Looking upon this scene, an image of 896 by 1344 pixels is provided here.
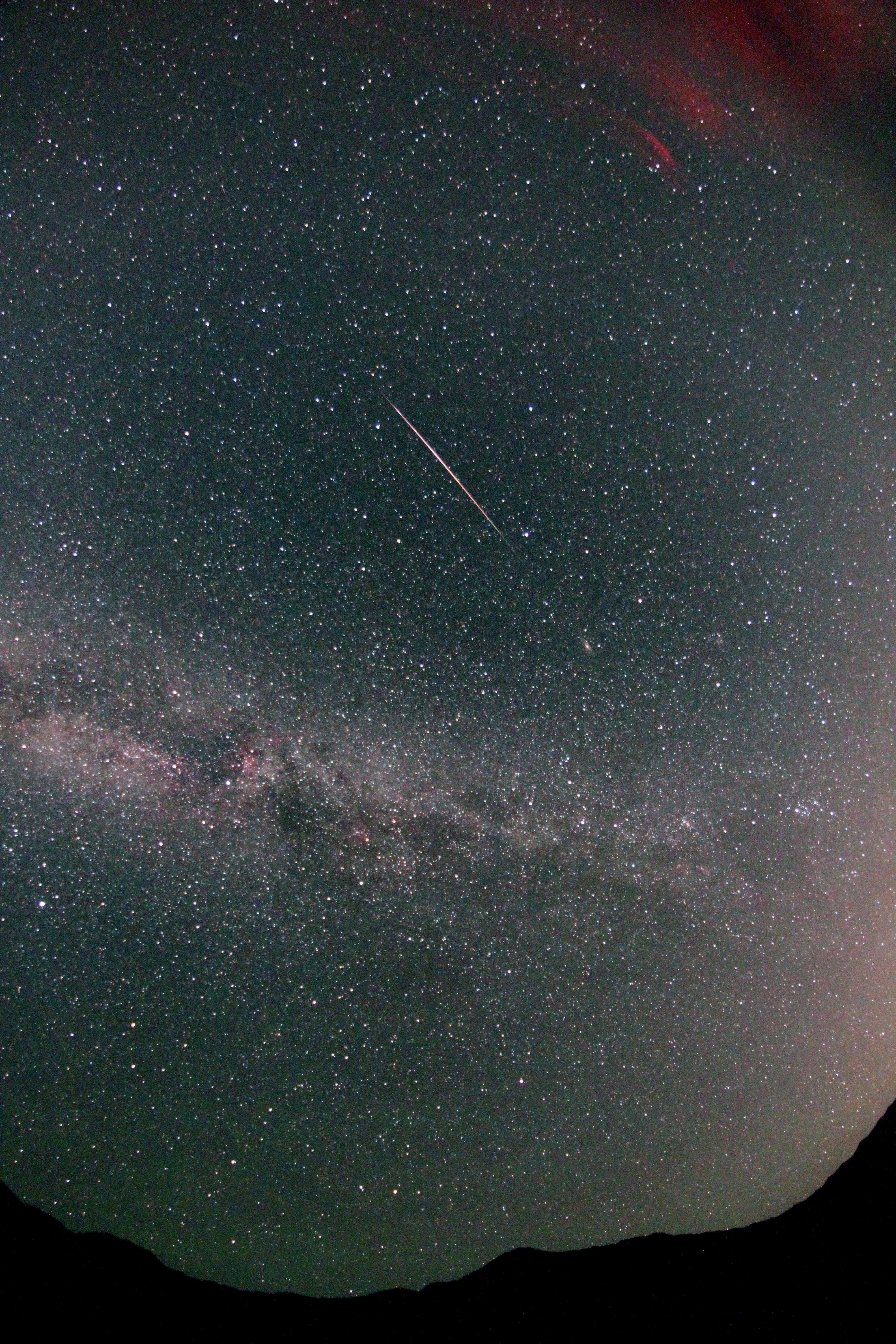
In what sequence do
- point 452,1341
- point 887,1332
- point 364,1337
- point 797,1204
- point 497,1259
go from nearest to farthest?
1. point 887,1332
2. point 797,1204
3. point 452,1341
4. point 364,1337
5. point 497,1259

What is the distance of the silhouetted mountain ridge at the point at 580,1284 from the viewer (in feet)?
46.8

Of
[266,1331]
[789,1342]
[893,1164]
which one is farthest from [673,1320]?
[266,1331]

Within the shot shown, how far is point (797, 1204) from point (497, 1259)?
20.0 metres

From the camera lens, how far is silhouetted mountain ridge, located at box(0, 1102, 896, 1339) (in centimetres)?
1426

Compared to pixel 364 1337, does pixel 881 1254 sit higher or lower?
higher

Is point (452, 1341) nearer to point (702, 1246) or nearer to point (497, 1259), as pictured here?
point (497, 1259)

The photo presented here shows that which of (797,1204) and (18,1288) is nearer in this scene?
(797,1204)

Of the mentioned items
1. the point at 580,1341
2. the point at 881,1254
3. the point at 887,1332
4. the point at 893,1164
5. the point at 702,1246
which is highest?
the point at 893,1164

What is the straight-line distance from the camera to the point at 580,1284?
27422mm

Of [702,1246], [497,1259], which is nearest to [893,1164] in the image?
Answer: [702,1246]

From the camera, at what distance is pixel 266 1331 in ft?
99.7

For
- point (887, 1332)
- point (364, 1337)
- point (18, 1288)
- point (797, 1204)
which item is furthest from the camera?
point (364, 1337)

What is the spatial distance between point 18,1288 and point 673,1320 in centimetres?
2046

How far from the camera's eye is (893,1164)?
13352 millimetres
